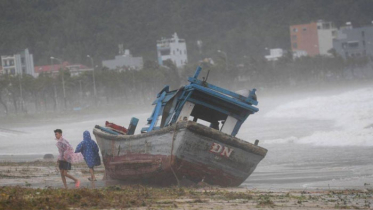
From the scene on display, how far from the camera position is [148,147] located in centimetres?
1627

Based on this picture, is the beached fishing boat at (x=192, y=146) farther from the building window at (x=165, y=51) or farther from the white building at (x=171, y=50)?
the building window at (x=165, y=51)

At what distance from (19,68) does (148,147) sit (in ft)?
443

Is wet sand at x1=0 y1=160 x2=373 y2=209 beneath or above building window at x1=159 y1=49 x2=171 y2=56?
beneath

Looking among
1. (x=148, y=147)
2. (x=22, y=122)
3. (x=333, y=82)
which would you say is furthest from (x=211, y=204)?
(x=333, y=82)

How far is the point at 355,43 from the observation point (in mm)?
177375

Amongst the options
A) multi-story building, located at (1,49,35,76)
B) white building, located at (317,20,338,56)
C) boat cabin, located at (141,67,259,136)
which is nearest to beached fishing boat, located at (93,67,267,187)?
boat cabin, located at (141,67,259,136)

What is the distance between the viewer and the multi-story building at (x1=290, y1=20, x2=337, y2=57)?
194 metres

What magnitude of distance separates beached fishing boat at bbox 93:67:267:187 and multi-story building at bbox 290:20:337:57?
581 feet

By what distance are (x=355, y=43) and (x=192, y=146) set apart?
167 meters

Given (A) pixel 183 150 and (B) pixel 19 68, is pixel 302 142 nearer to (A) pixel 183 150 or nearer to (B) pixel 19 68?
(A) pixel 183 150

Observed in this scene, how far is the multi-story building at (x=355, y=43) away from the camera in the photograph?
567 feet

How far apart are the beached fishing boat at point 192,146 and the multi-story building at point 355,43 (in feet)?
521

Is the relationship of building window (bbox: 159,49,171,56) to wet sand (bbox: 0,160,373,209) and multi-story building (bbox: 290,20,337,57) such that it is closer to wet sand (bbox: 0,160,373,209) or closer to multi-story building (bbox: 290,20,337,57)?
multi-story building (bbox: 290,20,337,57)

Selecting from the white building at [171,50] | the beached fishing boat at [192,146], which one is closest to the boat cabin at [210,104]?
the beached fishing boat at [192,146]
